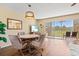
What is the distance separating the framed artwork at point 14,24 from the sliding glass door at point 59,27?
0.73 meters

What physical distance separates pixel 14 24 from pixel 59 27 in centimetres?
116

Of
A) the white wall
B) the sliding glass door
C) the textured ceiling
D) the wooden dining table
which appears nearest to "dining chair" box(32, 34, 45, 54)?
the wooden dining table

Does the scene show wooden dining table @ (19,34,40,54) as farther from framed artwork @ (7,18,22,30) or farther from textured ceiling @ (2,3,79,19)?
textured ceiling @ (2,3,79,19)

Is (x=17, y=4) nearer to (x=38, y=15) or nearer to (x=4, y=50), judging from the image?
(x=38, y=15)

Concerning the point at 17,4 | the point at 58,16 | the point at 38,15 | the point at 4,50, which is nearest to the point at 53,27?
the point at 58,16

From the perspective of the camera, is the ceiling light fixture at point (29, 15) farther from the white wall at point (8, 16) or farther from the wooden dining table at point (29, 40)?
the wooden dining table at point (29, 40)

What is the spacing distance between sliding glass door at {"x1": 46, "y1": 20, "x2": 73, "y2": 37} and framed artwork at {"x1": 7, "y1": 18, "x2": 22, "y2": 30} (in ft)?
2.40

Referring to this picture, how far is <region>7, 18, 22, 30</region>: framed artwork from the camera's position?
8.36 ft

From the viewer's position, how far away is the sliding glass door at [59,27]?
104 inches

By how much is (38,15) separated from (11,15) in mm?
688

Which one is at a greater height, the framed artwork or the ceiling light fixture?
the ceiling light fixture

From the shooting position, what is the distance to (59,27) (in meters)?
2.68

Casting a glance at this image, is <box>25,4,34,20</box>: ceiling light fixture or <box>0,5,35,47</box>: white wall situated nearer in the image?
<box>0,5,35,47</box>: white wall

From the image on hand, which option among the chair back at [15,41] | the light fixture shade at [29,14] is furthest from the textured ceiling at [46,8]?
the chair back at [15,41]
